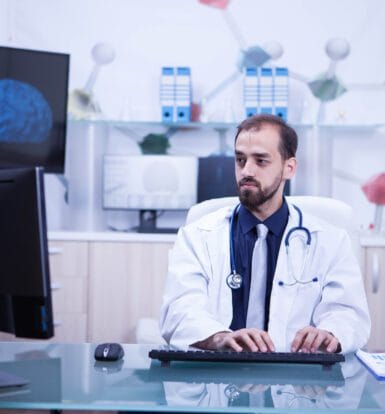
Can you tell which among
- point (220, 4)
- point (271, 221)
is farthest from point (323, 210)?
point (220, 4)

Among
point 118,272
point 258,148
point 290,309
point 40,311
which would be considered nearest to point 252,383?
point 40,311

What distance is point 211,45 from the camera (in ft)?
12.5

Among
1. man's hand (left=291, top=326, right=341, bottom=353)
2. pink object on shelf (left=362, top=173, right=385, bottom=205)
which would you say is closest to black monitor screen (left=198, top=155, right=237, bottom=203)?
pink object on shelf (left=362, top=173, right=385, bottom=205)

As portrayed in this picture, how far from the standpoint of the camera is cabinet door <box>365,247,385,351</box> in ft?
10.5

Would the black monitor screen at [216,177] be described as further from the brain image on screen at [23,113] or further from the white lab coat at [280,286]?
the white lab coat at [280,286]

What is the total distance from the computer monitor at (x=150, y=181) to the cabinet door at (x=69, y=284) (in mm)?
402

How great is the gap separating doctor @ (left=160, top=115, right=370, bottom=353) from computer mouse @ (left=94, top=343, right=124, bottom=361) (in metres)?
0.30

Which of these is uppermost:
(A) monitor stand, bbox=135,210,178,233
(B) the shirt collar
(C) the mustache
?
(C) the mustache

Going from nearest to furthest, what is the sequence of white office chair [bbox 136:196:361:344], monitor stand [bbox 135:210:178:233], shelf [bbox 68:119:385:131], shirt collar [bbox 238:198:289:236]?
shirt collar [bbox 238:198:289:236] → white office chair [bbox 136:196:361:344] → monitor stand [bbox 135:210:178:233] → shelf [bbox 68:119:385:131]

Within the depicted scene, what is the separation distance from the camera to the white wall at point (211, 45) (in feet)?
12.3

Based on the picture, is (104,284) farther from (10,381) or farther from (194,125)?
(10,381)

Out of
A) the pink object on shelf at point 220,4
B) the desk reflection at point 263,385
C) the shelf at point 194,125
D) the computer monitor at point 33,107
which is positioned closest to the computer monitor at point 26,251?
the desk reflection at point 263,385

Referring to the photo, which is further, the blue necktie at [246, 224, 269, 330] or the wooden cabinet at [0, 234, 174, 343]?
the wooden cabinet at [0, 234, 174, 343]

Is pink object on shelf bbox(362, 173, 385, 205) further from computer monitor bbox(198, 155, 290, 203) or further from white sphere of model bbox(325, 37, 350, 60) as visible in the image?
white sphere of model bbox(325, 37, 350, 60)
